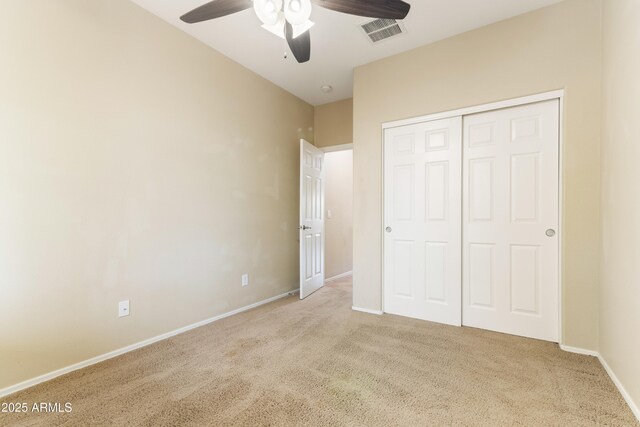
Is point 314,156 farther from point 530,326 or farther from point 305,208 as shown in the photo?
point 530,326

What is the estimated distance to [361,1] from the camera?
160 cm

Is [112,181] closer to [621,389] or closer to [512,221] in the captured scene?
[512,221]

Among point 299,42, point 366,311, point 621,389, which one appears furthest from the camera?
point 366,311

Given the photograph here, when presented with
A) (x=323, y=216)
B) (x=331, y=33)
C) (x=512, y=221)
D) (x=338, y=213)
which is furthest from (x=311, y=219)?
(x=512, y=221)

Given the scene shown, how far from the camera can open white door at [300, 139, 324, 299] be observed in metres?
3.81

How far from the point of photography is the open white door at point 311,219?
150 inches

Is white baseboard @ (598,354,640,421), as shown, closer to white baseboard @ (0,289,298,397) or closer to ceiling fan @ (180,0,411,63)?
ceiling fan @ (180,0,411,63)

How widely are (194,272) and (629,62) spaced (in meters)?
3.56

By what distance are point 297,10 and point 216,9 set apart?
0.57m

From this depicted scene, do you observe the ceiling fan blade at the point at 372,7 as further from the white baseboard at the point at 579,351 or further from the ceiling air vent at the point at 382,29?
the white baseboard at the point at 579,351

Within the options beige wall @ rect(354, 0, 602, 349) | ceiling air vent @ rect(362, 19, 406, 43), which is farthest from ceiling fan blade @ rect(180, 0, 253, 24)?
beige wall @ rect(354, 0, 602, 349)

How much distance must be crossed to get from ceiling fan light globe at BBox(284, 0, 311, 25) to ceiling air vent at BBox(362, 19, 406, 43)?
1257mm

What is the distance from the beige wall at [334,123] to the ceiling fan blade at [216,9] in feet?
8.65

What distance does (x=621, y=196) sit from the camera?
1791 mm
